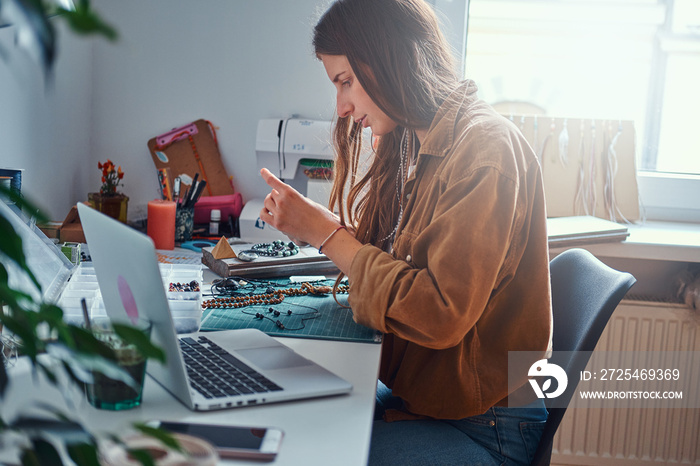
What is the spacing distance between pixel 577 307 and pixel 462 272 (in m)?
0.40

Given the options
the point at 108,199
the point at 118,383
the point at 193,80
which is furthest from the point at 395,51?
the point at 193,80

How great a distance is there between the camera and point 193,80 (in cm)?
231

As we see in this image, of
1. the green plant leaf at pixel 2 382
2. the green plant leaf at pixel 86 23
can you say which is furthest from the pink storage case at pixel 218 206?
the green plant leaf at pixel 86 23

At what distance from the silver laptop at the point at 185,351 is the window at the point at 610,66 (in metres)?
1.64

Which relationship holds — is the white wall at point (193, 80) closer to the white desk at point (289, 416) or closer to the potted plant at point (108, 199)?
the potted plant at point (108, 199)

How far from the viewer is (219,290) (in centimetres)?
142

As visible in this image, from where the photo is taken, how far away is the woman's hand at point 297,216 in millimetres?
1241

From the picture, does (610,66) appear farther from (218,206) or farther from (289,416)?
(289,416)

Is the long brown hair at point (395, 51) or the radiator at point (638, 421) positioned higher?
the long brown hair at point (395, 51)

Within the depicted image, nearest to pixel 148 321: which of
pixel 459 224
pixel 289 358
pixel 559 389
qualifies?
pixel 289 358

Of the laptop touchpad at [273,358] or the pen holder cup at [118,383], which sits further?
the laptop touchpad at [273,358]

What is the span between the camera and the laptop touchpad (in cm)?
96

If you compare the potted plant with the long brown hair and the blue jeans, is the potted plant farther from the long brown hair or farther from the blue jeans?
the blue jeans

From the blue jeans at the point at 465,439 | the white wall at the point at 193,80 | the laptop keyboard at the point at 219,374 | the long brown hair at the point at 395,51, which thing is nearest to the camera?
the laptop keyboard at the point at 219,374
